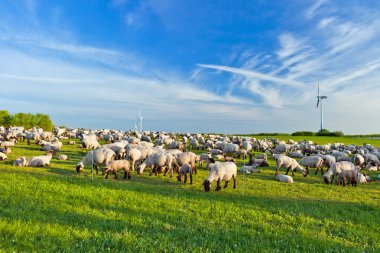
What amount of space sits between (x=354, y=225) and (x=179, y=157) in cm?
1618

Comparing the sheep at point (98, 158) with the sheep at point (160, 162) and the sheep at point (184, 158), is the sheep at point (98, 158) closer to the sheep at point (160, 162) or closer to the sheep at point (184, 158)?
the sheep at point (160, 162)

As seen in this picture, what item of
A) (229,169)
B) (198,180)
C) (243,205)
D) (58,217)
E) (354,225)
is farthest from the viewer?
(198,180)

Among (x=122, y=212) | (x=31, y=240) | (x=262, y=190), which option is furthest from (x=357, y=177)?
(x=31, y=240)

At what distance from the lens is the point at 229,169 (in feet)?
71.2

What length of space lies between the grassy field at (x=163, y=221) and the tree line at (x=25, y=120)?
7633 cm

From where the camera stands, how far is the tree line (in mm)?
85375

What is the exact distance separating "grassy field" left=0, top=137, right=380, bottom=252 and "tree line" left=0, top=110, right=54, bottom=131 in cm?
7633

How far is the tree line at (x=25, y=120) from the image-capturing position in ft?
280

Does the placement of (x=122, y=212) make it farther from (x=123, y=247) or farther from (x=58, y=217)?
(x=123, y=247)

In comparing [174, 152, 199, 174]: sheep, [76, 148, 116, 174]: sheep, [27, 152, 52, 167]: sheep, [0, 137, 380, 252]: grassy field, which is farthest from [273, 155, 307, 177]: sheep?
[27, 152, 52, 167]: sheep

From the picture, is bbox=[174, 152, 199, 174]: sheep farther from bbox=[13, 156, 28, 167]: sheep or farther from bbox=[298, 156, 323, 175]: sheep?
bbox=[298, 156, 323, 175]: sheep

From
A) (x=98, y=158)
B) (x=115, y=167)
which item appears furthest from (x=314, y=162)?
(x=98, y=158)

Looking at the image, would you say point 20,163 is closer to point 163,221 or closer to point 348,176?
point 163,221

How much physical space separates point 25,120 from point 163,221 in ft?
287
